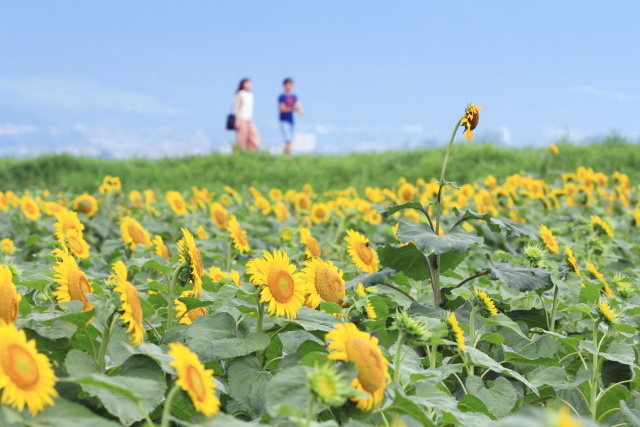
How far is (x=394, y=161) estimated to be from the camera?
1156cm

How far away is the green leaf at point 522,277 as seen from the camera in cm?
202

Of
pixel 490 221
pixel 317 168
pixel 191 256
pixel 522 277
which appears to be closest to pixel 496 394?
pixel 522 277

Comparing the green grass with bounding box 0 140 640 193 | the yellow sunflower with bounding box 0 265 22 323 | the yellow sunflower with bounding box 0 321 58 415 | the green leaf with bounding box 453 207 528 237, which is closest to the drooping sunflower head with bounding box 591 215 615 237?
the green leaf with bounding box 453 207 528 237

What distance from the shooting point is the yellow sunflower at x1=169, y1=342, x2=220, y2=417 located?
108 cm

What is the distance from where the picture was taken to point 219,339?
1.51 m

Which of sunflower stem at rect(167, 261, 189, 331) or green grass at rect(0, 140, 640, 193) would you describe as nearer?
sunflower stem at rect(167, 261, 189, 331)

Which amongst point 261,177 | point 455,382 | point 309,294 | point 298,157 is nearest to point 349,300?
point 309,294

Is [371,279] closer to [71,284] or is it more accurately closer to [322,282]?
[322,282]

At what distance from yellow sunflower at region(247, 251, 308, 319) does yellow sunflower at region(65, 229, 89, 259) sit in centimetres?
118

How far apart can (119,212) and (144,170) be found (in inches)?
250

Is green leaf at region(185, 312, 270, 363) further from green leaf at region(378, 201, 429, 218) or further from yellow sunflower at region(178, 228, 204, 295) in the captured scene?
green leaf at region(378, 201, 429, 218)

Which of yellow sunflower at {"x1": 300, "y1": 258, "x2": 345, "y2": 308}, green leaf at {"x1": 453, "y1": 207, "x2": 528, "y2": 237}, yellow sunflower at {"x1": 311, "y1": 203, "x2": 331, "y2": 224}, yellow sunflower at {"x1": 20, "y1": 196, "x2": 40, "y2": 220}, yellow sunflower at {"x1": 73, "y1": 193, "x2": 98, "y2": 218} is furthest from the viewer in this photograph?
yellow sunflower at {"x1": 311, "y1": 203, "x2": 331, "y2": 224}

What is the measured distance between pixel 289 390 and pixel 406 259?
3.33ft

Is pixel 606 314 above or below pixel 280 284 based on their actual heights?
below
